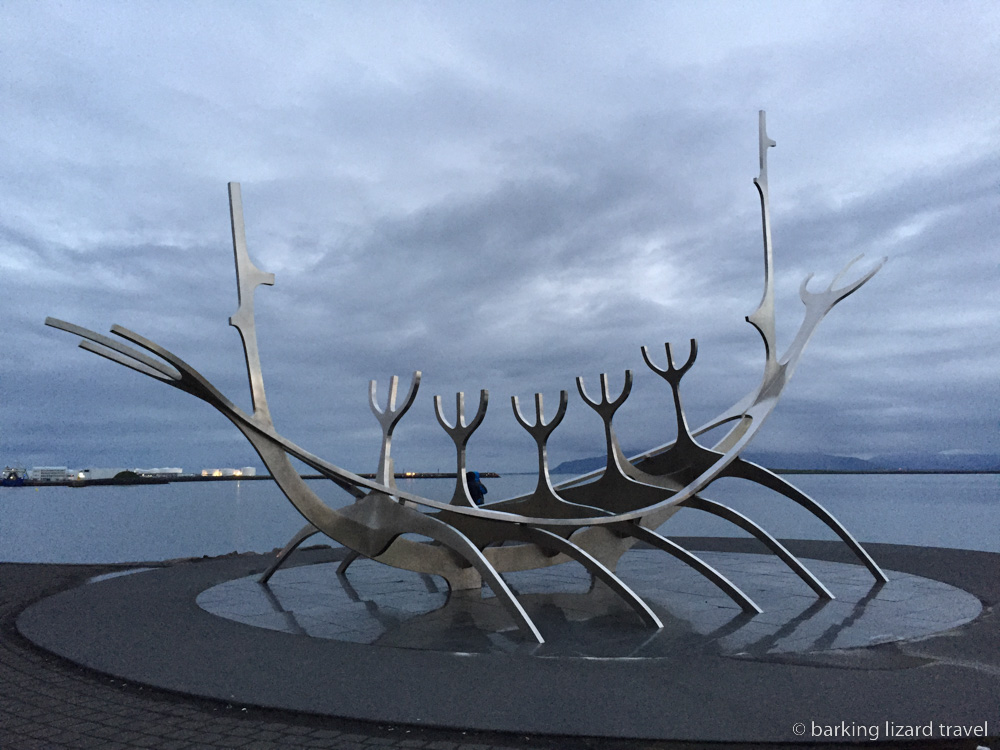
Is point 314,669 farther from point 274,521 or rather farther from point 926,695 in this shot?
point 274,521

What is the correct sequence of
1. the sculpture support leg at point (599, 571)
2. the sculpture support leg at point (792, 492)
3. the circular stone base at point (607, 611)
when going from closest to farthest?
Result: 1. the circular stone base at point (607, 611)
2. the sculpture support leg at point (599, 571)
3. the sculpture support leg at point (792, 492)

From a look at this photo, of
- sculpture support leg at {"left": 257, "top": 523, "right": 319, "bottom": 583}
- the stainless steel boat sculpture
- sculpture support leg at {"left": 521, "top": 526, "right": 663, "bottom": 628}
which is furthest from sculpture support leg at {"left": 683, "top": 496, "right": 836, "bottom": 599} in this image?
sculpture support leg at {"left": 257, "top": 523, "right": 319, "bottom": 583}

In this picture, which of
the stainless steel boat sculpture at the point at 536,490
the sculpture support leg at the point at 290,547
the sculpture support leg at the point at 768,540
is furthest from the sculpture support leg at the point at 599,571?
the sculpture support leg at the point at 290,547

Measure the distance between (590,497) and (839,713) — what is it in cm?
688

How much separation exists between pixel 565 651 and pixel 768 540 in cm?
465

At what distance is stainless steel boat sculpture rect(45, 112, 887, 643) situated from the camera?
9.29 m

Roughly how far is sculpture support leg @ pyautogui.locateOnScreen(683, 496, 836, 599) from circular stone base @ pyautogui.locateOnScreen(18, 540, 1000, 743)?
0.80 ft

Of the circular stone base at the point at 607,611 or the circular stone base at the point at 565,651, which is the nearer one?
the circular stone base at the point at 565,651

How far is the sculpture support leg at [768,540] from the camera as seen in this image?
10.4 meters

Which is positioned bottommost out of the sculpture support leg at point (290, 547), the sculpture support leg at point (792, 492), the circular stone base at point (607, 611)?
the circular stone base at point (607, 611)

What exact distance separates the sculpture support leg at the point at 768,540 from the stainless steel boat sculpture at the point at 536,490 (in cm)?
3

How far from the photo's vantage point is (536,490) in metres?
11.7

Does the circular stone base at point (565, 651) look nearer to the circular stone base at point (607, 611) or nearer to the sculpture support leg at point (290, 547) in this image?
the circular stone base at point (607, 611)

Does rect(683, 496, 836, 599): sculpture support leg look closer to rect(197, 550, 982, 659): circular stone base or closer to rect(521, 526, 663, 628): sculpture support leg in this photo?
rect(197, 550, 982, 659): circular stone base
